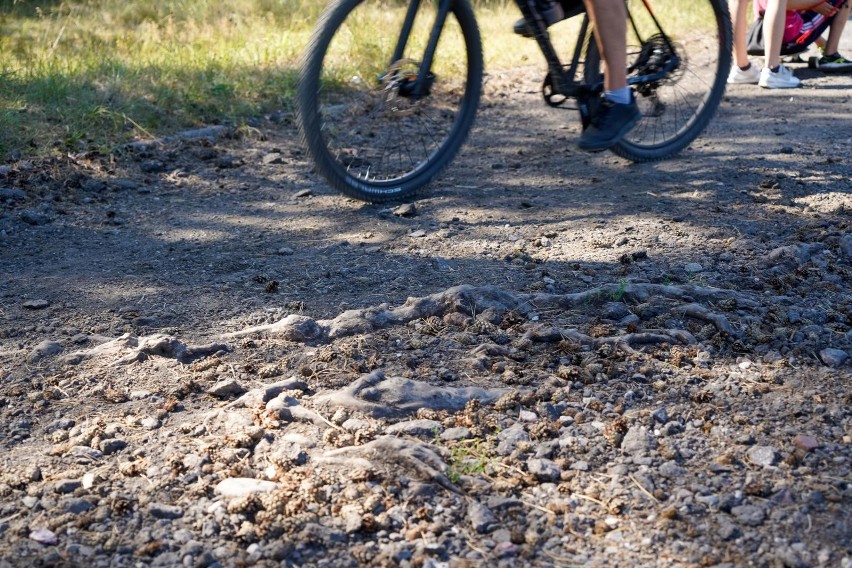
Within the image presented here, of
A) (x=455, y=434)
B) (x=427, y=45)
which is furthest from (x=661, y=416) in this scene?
(x=427, y=45)

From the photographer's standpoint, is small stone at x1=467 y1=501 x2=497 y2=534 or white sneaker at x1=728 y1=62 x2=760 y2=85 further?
white sneaker at x1=728 y1=62 x2=760 y2=85

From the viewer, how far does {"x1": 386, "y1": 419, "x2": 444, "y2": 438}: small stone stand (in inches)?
94.1

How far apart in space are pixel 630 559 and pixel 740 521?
0.29m

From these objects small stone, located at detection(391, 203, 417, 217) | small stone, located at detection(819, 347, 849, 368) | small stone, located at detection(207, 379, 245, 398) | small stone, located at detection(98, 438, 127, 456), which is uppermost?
small stone, located at detection(391, 203, 417, 217)

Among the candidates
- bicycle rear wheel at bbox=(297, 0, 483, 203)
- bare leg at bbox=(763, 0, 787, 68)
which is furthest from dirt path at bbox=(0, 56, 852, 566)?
bare leg at bbox=(763, 0, 787, 68)

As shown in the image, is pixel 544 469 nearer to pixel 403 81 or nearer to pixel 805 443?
pixel 805 443

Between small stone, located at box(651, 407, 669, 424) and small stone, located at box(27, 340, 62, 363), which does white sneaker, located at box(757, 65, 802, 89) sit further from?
small stone, located at box(27, 340, 62, 363)

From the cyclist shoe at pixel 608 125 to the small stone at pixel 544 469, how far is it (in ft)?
7.53

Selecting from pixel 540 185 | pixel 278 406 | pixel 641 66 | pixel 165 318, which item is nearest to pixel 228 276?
pixel 165 318

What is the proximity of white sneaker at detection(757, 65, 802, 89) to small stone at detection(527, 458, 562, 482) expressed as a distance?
5.55 m

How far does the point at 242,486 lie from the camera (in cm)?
218

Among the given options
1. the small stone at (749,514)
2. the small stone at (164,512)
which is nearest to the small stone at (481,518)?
the small stone at (749,514)

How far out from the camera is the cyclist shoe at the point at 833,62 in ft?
24.7

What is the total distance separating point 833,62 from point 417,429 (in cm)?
665
